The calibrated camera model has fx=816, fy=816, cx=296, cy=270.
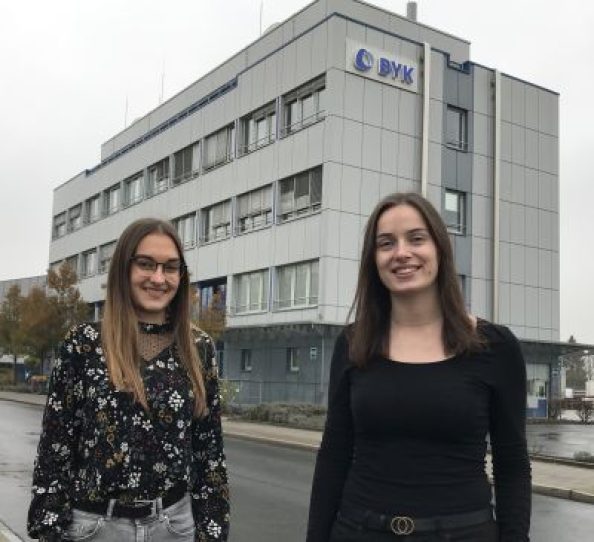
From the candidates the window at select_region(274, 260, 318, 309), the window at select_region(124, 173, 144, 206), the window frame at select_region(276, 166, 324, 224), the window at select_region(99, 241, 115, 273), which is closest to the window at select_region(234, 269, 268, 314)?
the window at select_region(274, 260, 318, 309)

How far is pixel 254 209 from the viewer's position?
3591cm

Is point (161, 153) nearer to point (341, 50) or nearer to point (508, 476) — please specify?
point (341, 50)

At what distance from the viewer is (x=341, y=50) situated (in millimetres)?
31328

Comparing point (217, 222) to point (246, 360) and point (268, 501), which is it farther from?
point (268, 501)

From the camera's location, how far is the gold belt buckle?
91.7 inches

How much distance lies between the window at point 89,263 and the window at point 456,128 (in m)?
29.6

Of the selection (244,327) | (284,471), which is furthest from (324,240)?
(284,471)

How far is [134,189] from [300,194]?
20279mm

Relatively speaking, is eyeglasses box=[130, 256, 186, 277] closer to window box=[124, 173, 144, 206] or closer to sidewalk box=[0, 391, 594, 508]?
sidewalk box=[0, 391, 594, 508]

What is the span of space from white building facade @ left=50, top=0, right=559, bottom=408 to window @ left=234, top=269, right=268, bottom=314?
91 mm

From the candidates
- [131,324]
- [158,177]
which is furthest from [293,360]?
[131,324]

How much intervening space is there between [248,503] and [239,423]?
1624 cm

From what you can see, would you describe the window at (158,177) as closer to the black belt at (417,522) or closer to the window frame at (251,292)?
the window frame at (251,292)

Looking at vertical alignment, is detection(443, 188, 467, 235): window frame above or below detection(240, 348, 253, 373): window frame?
above
